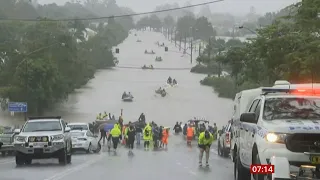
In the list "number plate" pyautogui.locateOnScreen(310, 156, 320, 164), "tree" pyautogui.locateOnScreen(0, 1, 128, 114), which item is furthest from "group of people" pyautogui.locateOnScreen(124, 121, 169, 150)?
"number plate" pyautogui.locateOnScreen(310, 156, 320, 164)

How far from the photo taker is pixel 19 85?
76688 mm

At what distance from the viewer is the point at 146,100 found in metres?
98.6

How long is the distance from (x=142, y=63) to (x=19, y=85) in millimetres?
68909

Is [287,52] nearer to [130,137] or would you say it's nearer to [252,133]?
[130,137]

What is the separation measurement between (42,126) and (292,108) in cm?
1438

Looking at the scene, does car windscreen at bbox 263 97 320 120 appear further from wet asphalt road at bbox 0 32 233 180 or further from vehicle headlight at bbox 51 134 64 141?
vehicle headlight at bbox 51 134 64 141

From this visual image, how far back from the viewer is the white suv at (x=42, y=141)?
2461cm

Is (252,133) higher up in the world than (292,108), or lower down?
lower down

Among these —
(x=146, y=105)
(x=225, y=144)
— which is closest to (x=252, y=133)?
(x=225, y=144)

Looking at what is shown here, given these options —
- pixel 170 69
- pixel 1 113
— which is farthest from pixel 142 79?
pixel 1 113

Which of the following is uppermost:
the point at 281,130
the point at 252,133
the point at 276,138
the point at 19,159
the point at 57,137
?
the point at 281,130

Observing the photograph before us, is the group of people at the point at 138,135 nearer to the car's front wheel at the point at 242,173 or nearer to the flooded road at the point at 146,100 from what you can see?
→ the car's front wheel at the point at 242,173

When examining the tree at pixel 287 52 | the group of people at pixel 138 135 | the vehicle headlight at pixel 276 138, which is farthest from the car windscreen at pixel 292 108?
the group of people at pixel 138 135

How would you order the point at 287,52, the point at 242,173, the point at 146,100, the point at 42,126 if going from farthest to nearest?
the point at 146,100 → the point at 287,52 → the point at 42,126 → the point at 242,173
